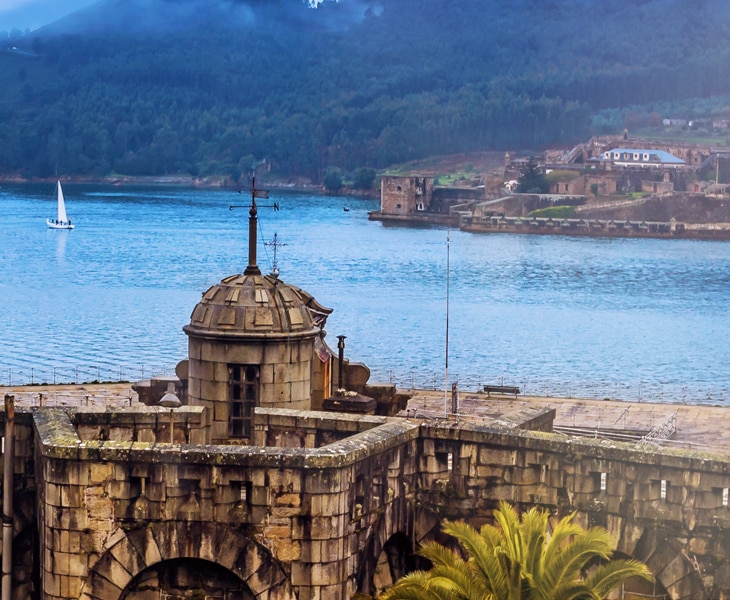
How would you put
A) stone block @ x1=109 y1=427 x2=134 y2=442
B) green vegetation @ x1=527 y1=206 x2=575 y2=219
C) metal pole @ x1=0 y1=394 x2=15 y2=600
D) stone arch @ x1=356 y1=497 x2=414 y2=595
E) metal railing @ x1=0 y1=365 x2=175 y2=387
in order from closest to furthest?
stone arch @ x1=356 y1=497 x2=414 y2=595 < metal pole @ x1=0 y1=394 x2=15 y2=600 < stone block @ x1=109 y1=427 x2=134 y2=442 < metal railing @ x1=0 y1=365 x2=175 y2=387 < green vegetation @ x1=527 y1=206 x2=575 y2=219

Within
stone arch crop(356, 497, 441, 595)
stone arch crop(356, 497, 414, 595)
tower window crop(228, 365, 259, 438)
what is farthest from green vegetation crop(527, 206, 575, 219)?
stone arch crop(356, 497, 414, 595)

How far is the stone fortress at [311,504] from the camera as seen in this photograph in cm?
1644

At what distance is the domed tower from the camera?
20.2 m

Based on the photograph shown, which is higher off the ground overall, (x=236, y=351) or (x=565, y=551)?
(x=236, y=351)

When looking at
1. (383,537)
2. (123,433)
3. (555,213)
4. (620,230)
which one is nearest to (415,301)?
(123,433)

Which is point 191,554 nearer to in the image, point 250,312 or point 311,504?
point 311,504

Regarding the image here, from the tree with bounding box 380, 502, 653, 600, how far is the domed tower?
4.55 metres

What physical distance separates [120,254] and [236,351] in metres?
115

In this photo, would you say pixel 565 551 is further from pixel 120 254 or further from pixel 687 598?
pixel 120 254

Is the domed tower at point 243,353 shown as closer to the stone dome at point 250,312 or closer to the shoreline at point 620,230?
the stone dome at point 250,312

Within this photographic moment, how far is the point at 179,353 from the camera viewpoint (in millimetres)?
64312

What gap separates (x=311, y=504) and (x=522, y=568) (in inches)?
81.3

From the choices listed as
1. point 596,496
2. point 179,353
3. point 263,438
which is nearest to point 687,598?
point 596,496

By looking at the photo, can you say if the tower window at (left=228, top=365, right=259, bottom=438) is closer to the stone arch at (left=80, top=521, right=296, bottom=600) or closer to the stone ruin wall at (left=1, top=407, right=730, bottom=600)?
the stone ruin wall at (left=1, top=407, right=730, bottom=600)
